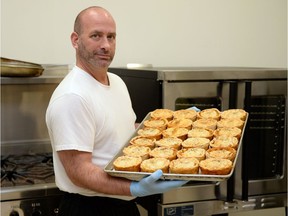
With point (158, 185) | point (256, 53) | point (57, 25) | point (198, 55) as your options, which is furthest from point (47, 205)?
point (256, 53)

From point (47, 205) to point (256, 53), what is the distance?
191 centimetres

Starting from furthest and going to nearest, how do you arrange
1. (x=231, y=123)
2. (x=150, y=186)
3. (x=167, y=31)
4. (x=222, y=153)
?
1. (x=167, y=31)
2. (x=231, y=123)
3. (x=222, y=153)
4. (x=150, y=186)

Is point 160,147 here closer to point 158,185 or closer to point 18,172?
point 158,185

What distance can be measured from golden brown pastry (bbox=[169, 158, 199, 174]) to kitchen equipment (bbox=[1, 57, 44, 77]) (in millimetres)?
925

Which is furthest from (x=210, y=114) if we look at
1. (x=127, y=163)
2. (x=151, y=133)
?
(x=127, y=163)

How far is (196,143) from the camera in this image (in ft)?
5.15

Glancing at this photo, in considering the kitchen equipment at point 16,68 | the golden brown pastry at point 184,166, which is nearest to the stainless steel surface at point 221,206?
the golden brown pastry at point 184,166

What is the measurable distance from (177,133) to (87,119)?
403 millimetres

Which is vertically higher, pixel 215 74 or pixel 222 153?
pixel 215 74

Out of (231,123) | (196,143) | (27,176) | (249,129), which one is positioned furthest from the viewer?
(249,129)

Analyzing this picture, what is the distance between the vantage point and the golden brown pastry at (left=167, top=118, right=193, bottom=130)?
1712 millimetres

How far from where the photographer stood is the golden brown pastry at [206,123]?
1.70m

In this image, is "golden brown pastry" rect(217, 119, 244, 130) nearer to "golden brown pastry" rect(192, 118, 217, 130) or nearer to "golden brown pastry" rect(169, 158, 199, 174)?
"golden brown pastry" rect(192, 118, 217, 130)

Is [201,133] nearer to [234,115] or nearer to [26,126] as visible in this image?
[234,115]
